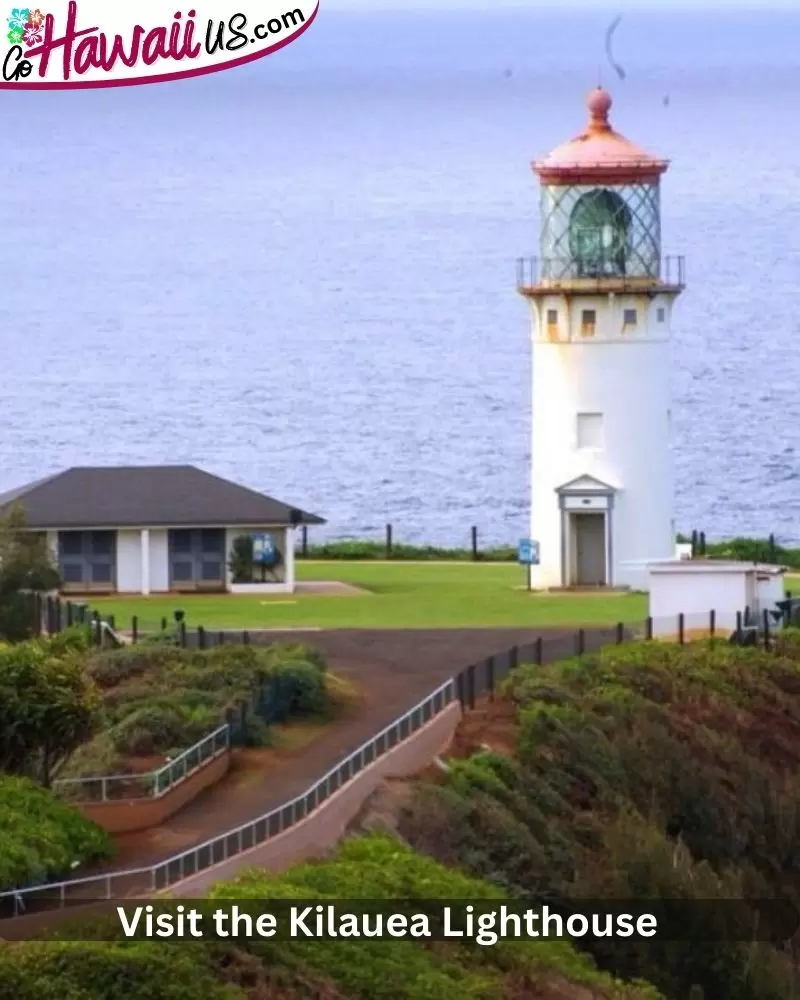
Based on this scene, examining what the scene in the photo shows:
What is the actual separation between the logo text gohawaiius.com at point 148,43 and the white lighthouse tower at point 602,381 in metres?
3.95

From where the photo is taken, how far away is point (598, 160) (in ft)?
121

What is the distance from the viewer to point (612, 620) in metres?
33.3

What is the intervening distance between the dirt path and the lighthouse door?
4.64 meters

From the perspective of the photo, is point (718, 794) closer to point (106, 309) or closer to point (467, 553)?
point (467, 553)

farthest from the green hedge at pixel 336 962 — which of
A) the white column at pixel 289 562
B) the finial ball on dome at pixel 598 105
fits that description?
the finial ball on dome at pixel 598 105

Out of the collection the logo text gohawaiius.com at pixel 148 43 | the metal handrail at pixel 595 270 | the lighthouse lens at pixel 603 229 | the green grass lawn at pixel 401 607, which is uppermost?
the logo text gohawaiius.com at pixel 148 43

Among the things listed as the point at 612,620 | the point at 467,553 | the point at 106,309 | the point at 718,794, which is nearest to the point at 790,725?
the point at 718,794

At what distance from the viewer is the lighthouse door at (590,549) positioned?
1444 inches

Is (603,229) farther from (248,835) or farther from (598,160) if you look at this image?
(248,835)

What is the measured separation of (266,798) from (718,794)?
4.46 meters

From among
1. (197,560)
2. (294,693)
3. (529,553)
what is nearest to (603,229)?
(529,553)

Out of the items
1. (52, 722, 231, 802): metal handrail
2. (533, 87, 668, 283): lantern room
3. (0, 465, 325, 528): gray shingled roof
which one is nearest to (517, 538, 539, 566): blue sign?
(0, 465, 325, 528): gray shingled roof

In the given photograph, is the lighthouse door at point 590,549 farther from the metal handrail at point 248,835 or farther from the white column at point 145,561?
the metal handrail at point 248,835

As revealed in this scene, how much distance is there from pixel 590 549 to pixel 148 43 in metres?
19.4
